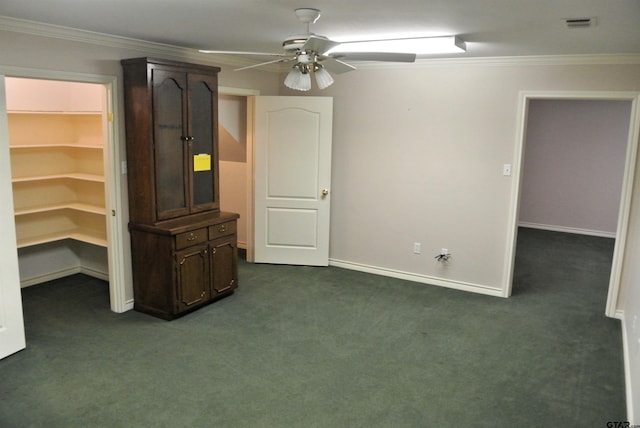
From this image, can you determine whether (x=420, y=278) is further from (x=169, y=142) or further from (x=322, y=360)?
(x=169, y=142)

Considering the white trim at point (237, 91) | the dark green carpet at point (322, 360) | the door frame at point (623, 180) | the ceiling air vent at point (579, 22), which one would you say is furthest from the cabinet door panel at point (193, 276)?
the ceiling air vent at point (579, 22)

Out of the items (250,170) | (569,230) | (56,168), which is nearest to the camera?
(56,168)

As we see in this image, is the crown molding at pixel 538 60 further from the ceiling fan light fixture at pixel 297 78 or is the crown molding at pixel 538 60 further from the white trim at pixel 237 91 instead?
the ceiling fan light fixture at pixel 297 78

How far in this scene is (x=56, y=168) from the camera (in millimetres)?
→ 4852

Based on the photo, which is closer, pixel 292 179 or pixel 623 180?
pixel 623 180

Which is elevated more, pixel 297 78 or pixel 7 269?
pixel 297 78

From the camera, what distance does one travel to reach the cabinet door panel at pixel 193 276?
4.06 metres

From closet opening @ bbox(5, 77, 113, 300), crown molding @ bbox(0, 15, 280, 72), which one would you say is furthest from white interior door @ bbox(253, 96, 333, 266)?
closet opening @ bbox(5, 77, 113, 300)

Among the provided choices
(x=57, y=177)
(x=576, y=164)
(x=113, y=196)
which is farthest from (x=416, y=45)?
(x=576, y=164)

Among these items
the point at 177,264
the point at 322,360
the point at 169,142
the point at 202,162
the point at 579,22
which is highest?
the point at 579,22

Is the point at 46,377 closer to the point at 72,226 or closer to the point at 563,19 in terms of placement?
the point at 72,226

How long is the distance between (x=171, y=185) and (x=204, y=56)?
1.36m

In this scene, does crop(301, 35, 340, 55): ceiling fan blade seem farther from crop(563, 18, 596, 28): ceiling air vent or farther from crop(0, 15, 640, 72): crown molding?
crop(0, 15, 640, 72): crown molding

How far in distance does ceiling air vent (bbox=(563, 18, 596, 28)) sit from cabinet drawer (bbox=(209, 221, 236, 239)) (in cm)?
306
